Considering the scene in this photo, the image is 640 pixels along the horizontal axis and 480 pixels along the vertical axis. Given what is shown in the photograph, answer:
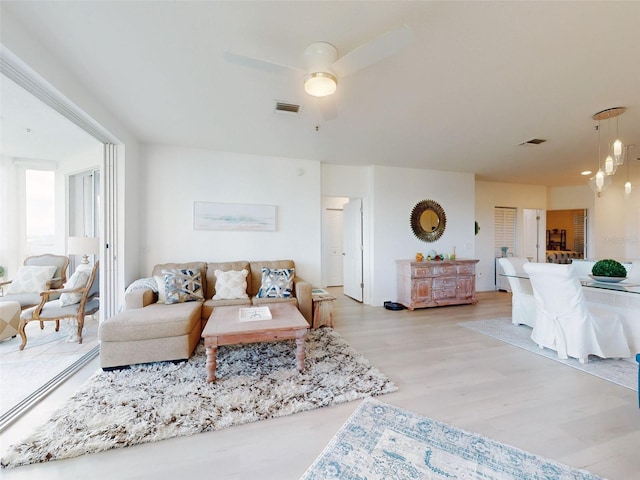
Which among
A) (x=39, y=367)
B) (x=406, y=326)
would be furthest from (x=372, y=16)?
(x=39, y=367)

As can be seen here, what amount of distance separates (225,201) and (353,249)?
2.74 metres

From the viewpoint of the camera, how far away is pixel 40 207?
14.8 feet

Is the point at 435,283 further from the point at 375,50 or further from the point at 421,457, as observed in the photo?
the point at 375,50

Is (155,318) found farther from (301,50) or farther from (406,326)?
(406,326)

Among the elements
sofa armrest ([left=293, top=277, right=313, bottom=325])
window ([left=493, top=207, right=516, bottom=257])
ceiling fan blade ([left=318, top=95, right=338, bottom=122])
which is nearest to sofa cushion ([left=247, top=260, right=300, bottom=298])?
sofa armrest ([left=293, top=277, right=313, bottom=325])

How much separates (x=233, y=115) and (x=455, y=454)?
3.54m

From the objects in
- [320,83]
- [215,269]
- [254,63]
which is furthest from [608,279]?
[215,269]

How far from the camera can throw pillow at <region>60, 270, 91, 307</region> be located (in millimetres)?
3121

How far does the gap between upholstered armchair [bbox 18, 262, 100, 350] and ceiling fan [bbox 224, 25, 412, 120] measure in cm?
326

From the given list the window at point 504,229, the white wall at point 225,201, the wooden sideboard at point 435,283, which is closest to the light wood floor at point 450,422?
the wooden sideboard at point 435,283

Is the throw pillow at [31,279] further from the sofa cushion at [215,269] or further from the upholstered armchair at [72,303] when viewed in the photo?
the sofa cushion at [215,269]

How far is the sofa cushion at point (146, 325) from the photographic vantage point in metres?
2.49

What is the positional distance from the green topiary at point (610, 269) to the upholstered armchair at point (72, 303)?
20.1ft

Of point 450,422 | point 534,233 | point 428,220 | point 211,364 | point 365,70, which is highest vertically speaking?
point 365,70
